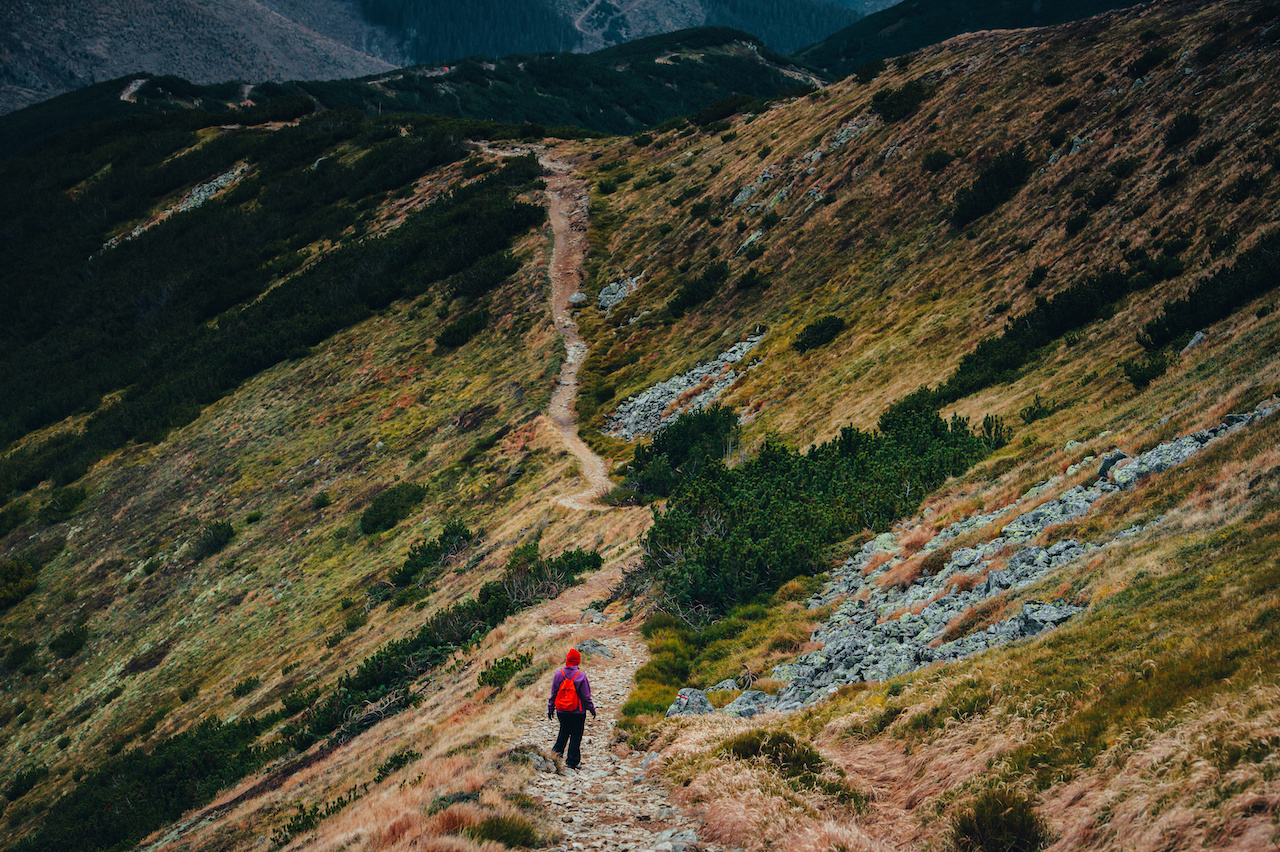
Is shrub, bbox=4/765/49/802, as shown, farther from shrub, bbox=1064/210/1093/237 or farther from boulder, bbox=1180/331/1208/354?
shrub, bbox=1064/210/1093/237

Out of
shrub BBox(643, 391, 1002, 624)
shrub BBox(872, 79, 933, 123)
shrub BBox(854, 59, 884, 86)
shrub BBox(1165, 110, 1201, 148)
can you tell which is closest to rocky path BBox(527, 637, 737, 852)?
shrub BBox(643, 391, 1002, 624)

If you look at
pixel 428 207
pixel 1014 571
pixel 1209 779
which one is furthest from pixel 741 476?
pixel 428 207

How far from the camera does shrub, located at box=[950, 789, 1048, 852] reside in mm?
5793

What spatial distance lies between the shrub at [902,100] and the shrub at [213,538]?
144ft

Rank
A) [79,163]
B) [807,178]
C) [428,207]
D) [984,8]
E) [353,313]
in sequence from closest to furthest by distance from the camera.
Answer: [807,178], [353,313], [428,207], [79,163], [984,8]

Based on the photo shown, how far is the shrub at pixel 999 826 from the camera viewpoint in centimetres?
579

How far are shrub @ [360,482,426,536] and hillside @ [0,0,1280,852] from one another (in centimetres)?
27

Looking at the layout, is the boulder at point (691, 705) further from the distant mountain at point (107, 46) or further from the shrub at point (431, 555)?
the distant mountain at point (107, 46)

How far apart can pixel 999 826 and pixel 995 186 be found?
29.8 metres

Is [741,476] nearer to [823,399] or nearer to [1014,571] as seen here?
[823,399]

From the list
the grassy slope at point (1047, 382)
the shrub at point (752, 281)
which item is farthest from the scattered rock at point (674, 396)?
the shrub at point (752, 281)

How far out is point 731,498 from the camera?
18641 mm

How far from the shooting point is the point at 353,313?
51.7m

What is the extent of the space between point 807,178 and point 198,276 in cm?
5596
